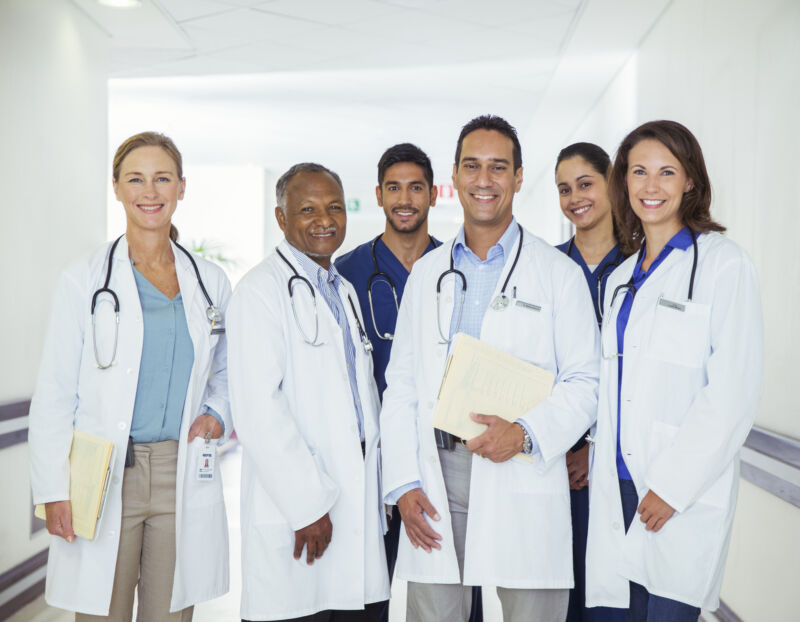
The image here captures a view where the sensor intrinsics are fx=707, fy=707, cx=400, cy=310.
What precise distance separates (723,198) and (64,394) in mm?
2796

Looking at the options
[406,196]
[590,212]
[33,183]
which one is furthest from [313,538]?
[33,183]

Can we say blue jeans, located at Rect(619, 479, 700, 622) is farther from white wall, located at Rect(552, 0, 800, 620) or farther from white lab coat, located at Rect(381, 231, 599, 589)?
white wall, located at Rect(552, 0, 800, 620)

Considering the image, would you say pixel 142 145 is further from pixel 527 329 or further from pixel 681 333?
pixel 681 333

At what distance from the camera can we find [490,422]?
1798 mm

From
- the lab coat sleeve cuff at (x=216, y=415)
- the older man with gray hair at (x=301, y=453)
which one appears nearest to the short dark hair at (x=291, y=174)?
the older man with gray hair at (x=301, y=453)

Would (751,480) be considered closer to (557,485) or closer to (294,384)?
(557,485)

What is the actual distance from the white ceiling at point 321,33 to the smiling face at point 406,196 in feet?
5.39

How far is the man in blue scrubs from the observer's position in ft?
8.36

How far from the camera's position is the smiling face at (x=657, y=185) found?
1.81 m

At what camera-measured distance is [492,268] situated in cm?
204

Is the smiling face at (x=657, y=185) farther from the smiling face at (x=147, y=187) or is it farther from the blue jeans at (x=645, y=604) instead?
the smiling face at (x=147, y=187)

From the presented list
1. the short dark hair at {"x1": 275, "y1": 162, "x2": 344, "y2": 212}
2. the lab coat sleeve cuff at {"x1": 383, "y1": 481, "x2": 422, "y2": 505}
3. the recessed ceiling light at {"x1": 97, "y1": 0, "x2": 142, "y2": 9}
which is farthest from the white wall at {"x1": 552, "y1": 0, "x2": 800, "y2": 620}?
the recessed ceiling light at {"x1": 97, "y1": 0, "x2": 142, "y2": 9}

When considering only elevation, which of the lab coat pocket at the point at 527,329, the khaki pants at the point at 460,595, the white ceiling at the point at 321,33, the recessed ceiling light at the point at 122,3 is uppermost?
the white ceiling at the point at 321,33

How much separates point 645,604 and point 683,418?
49cm
